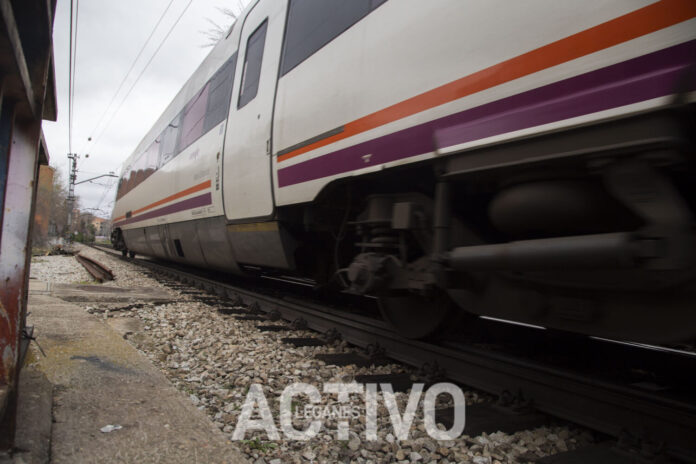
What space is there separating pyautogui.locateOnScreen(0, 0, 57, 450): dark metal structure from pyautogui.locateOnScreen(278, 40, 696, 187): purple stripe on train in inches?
63.6

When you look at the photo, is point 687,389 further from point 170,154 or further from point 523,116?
point 170,154

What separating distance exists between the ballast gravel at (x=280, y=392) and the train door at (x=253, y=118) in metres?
1.19

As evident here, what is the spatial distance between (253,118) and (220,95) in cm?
164

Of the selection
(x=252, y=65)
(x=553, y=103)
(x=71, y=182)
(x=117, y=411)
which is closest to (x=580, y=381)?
(x=553, y=103)

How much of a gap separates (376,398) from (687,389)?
1.60 m

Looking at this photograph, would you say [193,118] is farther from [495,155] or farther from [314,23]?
[495,155]

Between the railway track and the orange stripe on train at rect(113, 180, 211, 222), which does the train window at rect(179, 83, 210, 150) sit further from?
the railway track

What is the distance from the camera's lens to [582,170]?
1.81 meters

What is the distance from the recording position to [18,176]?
5.57 feet

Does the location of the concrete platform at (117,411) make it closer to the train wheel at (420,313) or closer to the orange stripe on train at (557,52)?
the train wheel at (420,313)

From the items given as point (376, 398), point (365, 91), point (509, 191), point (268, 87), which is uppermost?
point (268, 87)

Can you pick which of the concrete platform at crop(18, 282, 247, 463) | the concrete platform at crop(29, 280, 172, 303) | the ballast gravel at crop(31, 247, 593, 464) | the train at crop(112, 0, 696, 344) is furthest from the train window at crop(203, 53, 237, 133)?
the concrete platform at crop(18, 282, 247, 463)

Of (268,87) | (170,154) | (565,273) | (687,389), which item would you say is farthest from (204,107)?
(687,389)

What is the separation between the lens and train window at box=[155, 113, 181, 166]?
310 inches
